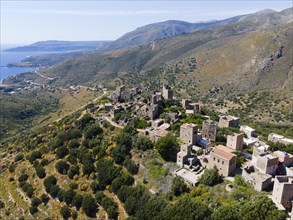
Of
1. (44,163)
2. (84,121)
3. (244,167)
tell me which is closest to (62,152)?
(44,163)

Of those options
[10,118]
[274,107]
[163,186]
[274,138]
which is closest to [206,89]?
[274,107]

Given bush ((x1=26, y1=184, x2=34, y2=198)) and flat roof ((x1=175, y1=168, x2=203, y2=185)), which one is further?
bush ((x1=26, y1=184, x2=34, y2=198))

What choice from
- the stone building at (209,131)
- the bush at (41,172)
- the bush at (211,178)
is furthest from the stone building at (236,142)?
the bush at (41,172)

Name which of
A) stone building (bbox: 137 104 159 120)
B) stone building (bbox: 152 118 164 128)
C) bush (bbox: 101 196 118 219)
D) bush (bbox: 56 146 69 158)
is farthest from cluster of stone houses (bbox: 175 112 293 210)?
bush (bbox: 56 146 69 158)

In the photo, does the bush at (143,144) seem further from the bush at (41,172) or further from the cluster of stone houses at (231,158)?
the bush at (41,172)

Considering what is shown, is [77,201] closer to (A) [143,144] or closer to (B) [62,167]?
(B) [62,167]

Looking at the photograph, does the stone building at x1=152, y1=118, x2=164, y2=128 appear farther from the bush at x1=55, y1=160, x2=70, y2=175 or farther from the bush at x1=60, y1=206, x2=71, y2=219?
the bush at x1=60, y1=206, x2=71, y2=219
